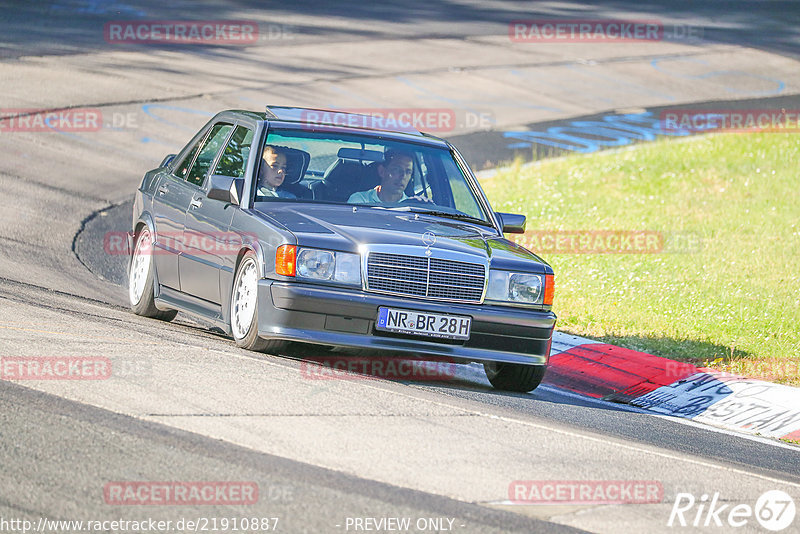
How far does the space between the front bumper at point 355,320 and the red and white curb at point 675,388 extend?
2.08 m

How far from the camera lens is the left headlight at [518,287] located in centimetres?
789

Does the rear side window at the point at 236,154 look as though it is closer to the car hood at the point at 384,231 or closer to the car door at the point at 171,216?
the car door at the point at 171,216

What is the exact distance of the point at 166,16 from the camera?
30.5 m

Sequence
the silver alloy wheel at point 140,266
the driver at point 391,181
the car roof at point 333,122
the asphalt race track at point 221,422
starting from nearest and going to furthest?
the asphalt race track at point 221,422 < the driver at point 391,181 < the car roof at point 333,122 < the silver alloy wheel at point 140,266

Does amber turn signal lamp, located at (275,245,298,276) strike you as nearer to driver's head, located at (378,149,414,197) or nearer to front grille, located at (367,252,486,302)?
front grille, located at (367,252,486,302)

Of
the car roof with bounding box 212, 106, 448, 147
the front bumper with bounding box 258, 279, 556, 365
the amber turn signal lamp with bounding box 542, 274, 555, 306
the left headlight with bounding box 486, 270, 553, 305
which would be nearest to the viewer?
the front bumper with bounding box 258, 279, 556, 365

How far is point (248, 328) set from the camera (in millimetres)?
7863

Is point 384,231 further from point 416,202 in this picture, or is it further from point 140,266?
point 140,266

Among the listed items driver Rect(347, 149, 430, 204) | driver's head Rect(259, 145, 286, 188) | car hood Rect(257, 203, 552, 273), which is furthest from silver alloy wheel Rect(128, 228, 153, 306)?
driver Rect(347, 149, 430, 204)

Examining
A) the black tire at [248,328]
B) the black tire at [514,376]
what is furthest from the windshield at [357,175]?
the black tire at [514,376]

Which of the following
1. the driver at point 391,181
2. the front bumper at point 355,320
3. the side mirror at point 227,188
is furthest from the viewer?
the driver at point 391,181

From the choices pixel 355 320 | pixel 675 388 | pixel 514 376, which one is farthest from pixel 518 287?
pixel 675 388

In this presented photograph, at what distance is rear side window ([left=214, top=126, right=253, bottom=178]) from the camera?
28.9ft

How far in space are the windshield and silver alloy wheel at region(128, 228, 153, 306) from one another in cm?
149
